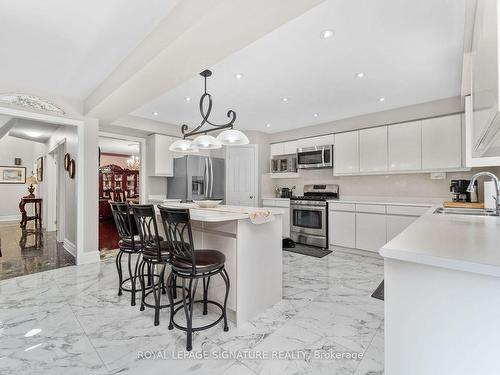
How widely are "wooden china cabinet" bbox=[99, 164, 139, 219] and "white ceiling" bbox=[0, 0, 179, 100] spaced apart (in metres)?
5.90

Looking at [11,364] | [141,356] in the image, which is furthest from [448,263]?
[11,364]

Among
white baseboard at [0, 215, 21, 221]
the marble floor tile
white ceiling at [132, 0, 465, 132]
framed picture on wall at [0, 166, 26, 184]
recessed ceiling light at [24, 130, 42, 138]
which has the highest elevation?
white ceiling at [132, 0, 465, 132]

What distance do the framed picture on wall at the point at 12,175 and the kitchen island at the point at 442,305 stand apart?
10.3 m

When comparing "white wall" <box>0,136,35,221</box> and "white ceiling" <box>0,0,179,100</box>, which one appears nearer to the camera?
"white ceiling" <box>0,0,179,100</box>

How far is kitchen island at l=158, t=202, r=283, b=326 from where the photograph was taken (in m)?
2.13

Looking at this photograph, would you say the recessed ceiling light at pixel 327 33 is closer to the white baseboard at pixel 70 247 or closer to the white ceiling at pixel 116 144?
the white baseboard at pixel 70 247

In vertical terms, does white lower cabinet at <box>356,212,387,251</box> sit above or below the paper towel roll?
below

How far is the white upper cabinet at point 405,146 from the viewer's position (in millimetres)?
3865

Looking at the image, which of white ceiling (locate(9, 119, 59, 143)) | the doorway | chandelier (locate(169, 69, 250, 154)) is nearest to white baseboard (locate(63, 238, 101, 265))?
chandelier (locate(169, 69, 250, 154))

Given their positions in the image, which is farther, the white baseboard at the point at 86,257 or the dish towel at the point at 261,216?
the white baseboard at the point at 86,257

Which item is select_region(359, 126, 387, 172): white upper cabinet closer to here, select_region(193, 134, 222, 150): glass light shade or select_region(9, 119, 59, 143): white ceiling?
select_region(193, 134, 222, 150): glass light shade

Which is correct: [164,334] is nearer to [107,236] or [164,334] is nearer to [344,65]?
[344,65]

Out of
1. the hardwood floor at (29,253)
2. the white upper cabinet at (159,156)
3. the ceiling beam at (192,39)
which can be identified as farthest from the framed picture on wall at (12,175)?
the ceiling beam at (192,39)

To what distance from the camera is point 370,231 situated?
161 inches
